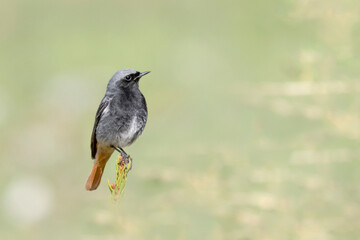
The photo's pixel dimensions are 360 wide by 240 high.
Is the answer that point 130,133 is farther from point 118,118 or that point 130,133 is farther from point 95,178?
point 95,178

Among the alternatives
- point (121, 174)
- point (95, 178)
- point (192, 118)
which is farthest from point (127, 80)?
point (192, 118)

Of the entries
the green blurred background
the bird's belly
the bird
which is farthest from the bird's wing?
the green blurred background

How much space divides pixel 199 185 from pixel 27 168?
2.89 meters

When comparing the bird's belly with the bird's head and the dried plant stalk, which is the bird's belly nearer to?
the bird's head

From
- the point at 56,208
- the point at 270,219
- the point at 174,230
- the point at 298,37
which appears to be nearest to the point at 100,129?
the point at 174,230

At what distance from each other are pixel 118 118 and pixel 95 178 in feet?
0.84

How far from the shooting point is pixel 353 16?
5.14 metres

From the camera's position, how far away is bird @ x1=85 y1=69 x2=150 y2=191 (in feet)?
9.77

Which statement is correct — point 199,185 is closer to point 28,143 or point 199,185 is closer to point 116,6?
point 28,143

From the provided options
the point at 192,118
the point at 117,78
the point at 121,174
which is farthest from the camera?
the point at 192,118

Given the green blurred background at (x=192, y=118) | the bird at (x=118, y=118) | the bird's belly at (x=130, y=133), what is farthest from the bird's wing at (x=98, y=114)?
the green blurred background at (x=192, y=118)

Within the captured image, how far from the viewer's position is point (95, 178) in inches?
119

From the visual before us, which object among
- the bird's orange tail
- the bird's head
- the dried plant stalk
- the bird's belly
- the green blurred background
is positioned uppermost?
the green blurred background

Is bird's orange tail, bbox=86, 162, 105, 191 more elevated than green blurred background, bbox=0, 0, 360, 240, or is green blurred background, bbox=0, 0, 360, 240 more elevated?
green blurred background, bbox=0, 0, 360, 240
